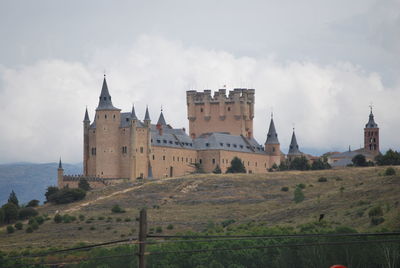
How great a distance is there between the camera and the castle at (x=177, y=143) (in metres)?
130

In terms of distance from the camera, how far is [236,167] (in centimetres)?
14038

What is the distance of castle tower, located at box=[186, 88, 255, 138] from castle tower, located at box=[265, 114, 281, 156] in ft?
14.0

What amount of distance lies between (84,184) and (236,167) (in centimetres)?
2351

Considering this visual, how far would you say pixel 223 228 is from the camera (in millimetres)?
92750

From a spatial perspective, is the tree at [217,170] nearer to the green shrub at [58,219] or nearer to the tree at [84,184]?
the tree at [84,184]

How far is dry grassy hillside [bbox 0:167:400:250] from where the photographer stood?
85.8 metres

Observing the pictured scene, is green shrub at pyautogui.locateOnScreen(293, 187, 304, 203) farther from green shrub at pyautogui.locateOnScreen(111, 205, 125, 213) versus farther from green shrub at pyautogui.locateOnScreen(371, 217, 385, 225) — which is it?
green shrub at pyautogui.locateOnScreen(371, 217, 385, 225)

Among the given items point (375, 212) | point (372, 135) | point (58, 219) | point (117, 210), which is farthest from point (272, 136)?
point (375, 212)

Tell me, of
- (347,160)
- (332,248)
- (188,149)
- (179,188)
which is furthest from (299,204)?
(347,160)

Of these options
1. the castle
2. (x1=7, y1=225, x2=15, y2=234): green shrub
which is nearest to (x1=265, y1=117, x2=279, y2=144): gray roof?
the castle

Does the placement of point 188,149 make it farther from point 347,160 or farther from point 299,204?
point 299,204

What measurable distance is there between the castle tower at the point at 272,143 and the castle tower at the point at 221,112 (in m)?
4.28

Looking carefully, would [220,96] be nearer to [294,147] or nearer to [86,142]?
[294,147]

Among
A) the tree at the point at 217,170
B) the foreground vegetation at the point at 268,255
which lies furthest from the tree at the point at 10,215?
the foreground vegetation at the point at 268,255
